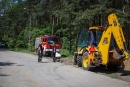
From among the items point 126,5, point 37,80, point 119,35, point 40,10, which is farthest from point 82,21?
point 40,10

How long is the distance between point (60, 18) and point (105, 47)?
25.1 m

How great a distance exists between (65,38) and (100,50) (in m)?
32.7

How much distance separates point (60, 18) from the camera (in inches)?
1766

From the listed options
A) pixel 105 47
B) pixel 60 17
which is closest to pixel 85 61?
pixel 105 47

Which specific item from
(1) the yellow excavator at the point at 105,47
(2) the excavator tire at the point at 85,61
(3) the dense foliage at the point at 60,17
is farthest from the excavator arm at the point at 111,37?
(3) the dense foliage at the point at 60,17

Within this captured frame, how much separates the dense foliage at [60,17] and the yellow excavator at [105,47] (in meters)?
13.1

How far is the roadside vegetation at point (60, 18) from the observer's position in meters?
36.8

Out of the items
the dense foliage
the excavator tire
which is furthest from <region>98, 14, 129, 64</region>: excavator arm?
the dense foliage

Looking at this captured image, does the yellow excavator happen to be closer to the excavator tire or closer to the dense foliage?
the excavator tire

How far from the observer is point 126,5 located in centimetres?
4178

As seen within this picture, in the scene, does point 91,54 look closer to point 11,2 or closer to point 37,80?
point 37,80

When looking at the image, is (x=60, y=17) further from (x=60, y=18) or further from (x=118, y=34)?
(x=118, y=34)

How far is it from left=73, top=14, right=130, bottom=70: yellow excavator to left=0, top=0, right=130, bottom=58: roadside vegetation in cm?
1308

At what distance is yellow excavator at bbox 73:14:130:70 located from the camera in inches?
759
